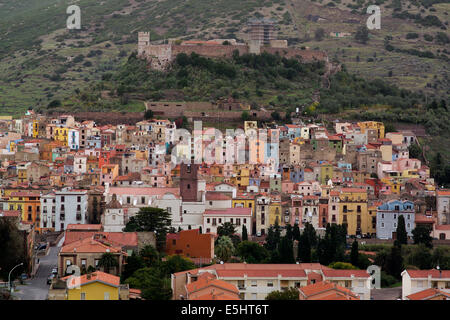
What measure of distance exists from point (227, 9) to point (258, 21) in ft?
60.8

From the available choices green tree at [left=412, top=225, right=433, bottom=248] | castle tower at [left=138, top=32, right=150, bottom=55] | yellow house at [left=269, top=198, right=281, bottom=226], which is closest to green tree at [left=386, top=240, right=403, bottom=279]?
green tree at [left=412, top=225, right=433, bottom=248]

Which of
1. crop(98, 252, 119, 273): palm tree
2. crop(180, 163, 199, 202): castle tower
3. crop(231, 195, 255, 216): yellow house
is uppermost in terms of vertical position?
crop(180, 163, 199, 202): castle tower

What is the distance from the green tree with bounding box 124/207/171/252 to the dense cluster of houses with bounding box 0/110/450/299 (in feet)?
2.48

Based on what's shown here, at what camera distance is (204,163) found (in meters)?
51.9

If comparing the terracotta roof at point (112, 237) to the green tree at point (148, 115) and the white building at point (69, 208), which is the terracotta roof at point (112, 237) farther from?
the green tree at point (148, 115)

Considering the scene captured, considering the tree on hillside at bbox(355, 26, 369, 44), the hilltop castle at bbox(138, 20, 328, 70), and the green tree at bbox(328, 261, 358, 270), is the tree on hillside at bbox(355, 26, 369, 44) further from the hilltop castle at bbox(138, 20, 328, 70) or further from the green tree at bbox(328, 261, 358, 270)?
the green tree at bbox(328, 261, 358, 270)

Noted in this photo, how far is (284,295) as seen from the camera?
97.5 ft

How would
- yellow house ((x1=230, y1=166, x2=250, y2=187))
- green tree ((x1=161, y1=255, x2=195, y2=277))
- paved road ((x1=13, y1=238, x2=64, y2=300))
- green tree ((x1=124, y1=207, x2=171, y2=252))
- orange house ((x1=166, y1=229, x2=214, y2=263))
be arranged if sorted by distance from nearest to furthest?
paved road ((x1=13, y1=238, x2=64, y2=300)), green tree ((x1=161, y1=255, x2=195, y2=277)), orange house ((x1=166, y1=229, x2=214, y2=263)), green tree ((x1=124, y1=207, x2=171, y2=252)), yellow house ((x1=230, y1=166, x2=250, y2=187))

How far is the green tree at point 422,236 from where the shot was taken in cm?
4300

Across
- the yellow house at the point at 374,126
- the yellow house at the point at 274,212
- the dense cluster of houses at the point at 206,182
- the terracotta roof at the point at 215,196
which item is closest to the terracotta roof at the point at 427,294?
the dense cluster of houses at the point at 206,182

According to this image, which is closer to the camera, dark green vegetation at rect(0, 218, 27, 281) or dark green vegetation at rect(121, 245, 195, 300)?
dark green vegetation at rect(121, 245, 195, 300)

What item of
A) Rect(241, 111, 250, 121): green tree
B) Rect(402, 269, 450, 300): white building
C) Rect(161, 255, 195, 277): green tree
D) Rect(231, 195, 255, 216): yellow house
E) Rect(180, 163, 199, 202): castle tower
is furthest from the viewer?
Rect(241, 111, 250, 121): green tree

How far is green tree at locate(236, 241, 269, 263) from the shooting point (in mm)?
38062
